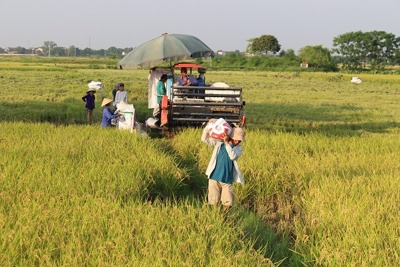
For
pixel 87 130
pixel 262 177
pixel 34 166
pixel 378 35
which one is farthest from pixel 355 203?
pixel 378 35

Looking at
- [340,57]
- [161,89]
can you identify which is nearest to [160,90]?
[161,89]

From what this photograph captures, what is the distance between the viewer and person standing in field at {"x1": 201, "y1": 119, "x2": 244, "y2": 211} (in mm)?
5242

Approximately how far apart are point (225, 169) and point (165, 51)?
578 cm

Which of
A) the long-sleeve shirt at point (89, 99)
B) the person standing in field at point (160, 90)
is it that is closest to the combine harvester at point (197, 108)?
the person standing in field at point (160, 90)

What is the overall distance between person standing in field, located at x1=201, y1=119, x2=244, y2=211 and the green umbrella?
213 inches

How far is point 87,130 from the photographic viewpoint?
9.12m

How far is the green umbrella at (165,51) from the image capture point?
10477 millimetres

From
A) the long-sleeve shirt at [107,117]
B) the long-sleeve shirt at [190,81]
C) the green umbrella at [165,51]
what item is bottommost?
the long-sleeve shirt at [107,117]

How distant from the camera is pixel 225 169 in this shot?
5262mm

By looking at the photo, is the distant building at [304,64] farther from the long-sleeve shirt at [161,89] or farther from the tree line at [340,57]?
the long-sleeve shirt at [161,89]

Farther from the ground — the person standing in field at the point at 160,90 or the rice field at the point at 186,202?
the person standing in field at the point at 160,90

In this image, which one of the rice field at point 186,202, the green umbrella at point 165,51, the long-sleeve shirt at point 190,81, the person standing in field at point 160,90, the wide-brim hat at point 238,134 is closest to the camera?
the rice field at point 186,202

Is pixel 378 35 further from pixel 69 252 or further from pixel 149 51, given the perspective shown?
pixel 69 252

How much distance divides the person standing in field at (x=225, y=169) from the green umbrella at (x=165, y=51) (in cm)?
542
